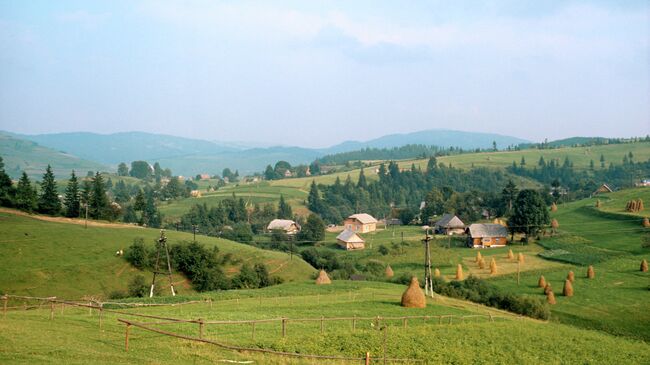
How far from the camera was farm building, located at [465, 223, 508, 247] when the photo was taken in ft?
308

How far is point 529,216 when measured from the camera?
9250 centimetres

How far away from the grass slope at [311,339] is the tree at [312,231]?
61.5 meters

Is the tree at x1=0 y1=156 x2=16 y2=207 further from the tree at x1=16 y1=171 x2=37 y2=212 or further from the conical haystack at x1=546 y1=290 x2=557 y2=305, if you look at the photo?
the conical haystack at x1=546 y1=290 x2=557 y2=305

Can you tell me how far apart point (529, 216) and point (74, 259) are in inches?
2659

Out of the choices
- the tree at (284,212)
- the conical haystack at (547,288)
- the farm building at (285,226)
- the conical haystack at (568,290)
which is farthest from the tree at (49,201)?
the conical haystack at (568,290)

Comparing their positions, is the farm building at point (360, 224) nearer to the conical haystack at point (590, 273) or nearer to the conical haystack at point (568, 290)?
the conical haystack at point (590, 273)

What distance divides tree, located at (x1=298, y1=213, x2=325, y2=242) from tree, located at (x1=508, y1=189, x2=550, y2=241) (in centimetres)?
3643

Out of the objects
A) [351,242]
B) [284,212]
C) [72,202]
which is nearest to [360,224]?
[284,212]

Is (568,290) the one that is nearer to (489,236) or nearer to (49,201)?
(489,236)

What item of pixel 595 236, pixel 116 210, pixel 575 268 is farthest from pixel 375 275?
pixel 116 210

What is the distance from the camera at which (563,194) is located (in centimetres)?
15450

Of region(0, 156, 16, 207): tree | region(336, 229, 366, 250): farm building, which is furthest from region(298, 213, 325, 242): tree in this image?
region(0, 156, 16, 207): tree

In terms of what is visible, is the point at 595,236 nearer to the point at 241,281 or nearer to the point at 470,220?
the point at 470,220

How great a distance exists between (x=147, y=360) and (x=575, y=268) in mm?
61815
